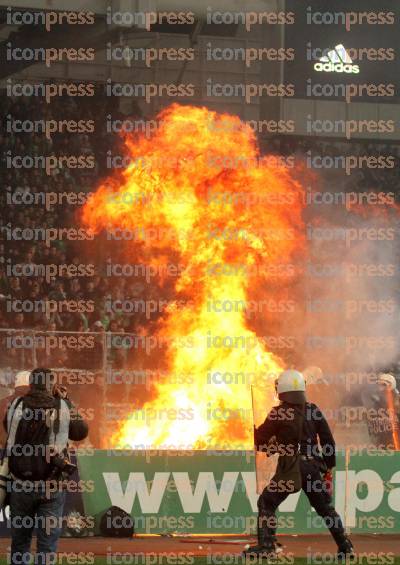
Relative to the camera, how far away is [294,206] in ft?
68.7

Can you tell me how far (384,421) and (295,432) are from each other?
6490 mm

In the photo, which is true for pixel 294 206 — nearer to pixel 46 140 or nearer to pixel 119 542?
pixel 46 140

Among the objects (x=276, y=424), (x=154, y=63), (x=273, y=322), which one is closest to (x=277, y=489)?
(x=276, y=424)

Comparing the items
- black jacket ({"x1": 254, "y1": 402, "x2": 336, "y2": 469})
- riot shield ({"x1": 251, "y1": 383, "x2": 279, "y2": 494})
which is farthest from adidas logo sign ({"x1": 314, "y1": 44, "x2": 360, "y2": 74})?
black jacket ({"x1": 254, "y1": 402, "x2": 336, "y2": 469})

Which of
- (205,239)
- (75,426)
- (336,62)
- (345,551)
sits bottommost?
(345,551)

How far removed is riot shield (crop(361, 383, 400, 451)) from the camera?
16828 mm

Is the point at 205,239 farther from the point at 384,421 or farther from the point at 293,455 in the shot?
the point at 293,455

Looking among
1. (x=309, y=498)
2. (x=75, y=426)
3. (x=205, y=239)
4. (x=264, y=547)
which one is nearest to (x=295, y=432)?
(x=309, y=498)

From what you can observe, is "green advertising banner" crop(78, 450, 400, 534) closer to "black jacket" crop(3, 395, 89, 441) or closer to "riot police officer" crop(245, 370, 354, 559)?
"riot police officer" crop(245, 370, 354, 559)

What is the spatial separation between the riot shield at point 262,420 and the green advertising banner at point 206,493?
0.75m

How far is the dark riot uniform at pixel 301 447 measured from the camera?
10805 mm

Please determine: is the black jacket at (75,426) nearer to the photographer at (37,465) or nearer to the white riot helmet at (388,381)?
the photographer at (37,465)

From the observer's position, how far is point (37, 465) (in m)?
8.73

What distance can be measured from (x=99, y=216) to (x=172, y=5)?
585 cm
